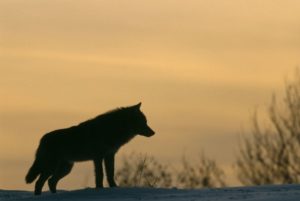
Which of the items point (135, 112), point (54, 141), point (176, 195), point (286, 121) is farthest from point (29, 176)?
point (286, 121)

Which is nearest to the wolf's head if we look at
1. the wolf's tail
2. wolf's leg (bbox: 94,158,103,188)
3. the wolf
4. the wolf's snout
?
the wolf's snout

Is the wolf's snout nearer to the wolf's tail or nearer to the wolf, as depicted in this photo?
the wolf

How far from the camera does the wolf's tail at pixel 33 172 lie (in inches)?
875

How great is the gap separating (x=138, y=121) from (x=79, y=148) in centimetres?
156

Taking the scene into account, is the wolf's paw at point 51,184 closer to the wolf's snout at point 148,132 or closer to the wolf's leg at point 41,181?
the wolf's leg at point 41,181

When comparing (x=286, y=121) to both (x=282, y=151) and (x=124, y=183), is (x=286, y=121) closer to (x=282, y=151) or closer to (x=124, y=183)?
(x=282, y=151)

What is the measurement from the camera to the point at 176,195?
1864 centimetres

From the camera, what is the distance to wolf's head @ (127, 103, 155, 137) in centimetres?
2271

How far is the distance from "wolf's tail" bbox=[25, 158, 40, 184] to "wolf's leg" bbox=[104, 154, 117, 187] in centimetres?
149

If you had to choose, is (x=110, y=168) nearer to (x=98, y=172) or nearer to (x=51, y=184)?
(x=98, y=172)

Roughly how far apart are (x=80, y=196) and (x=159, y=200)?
2071 mm

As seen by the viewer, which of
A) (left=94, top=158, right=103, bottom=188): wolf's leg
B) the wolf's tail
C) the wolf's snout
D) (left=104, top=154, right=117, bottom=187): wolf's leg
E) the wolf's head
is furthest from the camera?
the wolf's snout

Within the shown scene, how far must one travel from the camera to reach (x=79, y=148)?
2202 centimetres

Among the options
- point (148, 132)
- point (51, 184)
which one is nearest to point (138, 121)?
point (148, 132)
